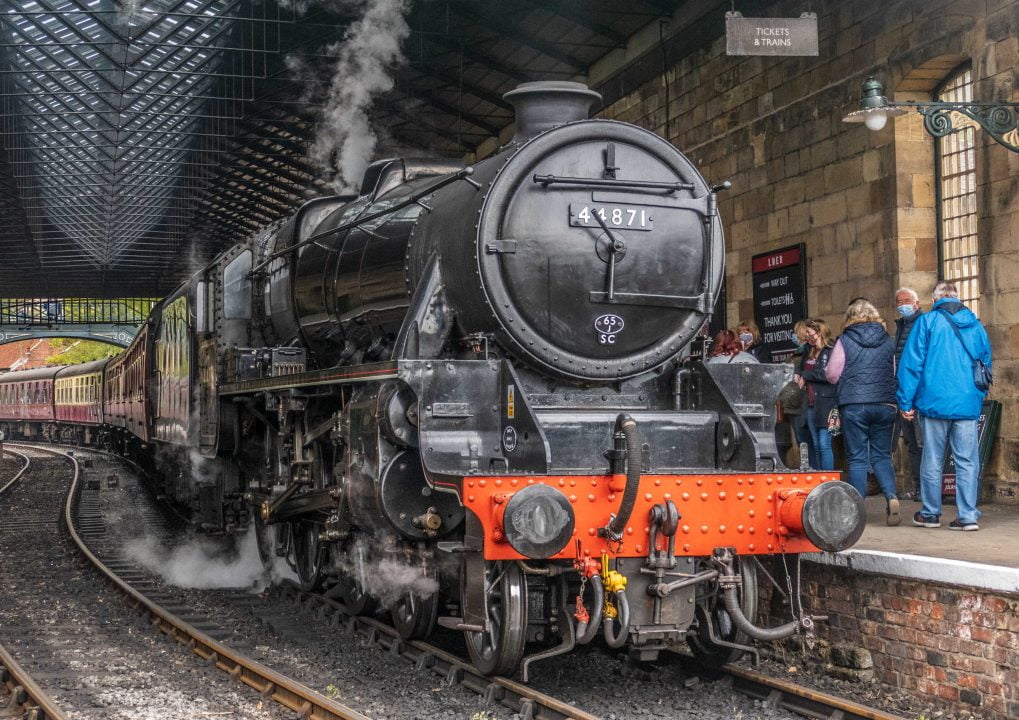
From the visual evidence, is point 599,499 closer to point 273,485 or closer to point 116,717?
point 116,717

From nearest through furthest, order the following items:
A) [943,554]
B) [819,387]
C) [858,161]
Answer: [943,554], [819,387], [858,161]

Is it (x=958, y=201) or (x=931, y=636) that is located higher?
(x=958, y=201)

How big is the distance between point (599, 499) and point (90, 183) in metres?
24.4

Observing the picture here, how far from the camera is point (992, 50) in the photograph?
8.27 m

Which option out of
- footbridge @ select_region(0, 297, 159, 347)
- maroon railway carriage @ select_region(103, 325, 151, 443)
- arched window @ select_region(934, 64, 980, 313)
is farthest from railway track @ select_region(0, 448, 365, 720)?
footbridge @ select_region(0, 297, 159, 347)

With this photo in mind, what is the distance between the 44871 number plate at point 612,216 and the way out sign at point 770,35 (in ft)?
11.7

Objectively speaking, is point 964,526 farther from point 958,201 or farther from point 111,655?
point 111,655

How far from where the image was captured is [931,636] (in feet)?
16.8

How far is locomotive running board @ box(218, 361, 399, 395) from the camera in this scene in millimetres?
5195

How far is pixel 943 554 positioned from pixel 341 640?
3.18 meters

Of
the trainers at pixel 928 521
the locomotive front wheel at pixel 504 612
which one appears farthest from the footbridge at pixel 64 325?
the locomotive front wheel at pixel 504 612

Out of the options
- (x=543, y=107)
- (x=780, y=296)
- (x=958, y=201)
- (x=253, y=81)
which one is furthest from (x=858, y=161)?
(x=253, y=81)

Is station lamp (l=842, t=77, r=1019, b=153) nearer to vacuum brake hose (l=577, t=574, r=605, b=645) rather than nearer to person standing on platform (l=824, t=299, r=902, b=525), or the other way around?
person standing on platform (l=824, t=299, r=902, b=525)

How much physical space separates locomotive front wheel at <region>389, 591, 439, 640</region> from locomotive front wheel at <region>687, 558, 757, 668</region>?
126 centimetres
